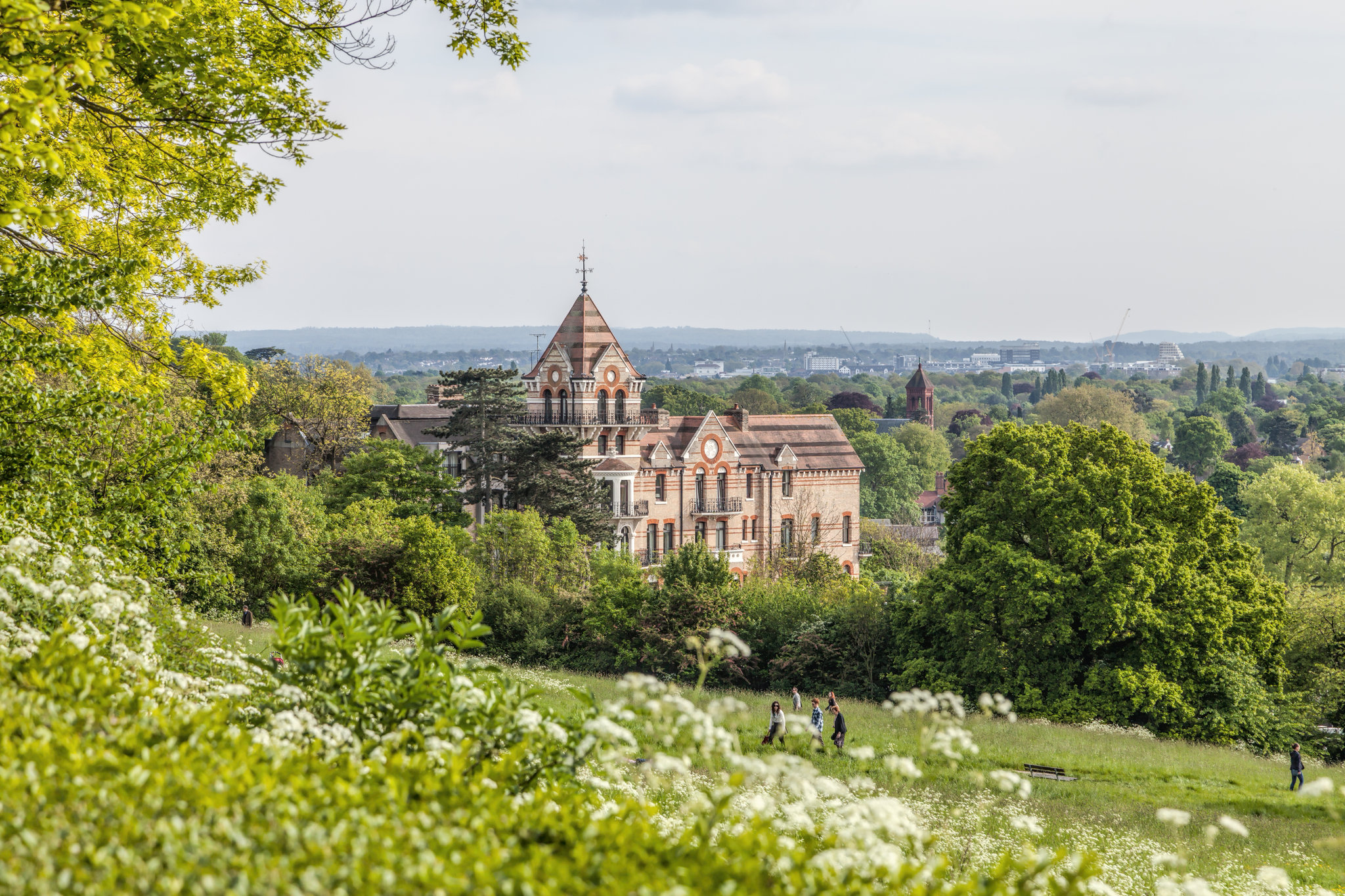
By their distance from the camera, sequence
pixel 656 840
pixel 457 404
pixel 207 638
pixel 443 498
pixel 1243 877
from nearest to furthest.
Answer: pixel 656 840
pixel 207 638
pixel 1243 877
pixel 443 498
pixel 457 404

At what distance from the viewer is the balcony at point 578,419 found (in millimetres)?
54031

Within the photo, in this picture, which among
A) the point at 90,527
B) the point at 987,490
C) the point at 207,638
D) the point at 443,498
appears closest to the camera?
the point at 207,638

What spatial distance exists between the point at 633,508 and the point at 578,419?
16.9 ft

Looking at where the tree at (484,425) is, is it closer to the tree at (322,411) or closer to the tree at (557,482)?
the tree at (557,482)

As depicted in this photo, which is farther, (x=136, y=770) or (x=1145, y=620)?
(x=1145, y=620)

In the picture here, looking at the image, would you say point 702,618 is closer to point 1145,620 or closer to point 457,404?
point 1145,620

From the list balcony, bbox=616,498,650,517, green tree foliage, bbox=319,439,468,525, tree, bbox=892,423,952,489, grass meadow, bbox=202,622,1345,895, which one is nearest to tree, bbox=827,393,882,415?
tree, bbox=892,423,952,489

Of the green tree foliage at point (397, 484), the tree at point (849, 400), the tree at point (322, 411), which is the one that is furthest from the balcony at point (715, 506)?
the tree at point (849, 400)

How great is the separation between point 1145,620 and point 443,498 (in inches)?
1101

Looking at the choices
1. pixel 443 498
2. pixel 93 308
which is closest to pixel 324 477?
pixel 443 498

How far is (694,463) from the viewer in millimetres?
57531

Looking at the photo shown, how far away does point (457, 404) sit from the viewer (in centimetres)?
5006

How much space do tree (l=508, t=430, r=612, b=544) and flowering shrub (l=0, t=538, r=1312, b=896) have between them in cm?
3900

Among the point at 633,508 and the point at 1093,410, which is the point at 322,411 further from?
the point at 1093,410
